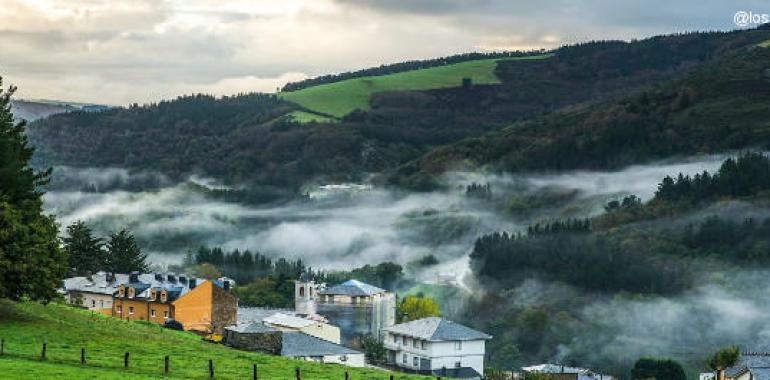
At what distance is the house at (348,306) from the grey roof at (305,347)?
66.3 meters

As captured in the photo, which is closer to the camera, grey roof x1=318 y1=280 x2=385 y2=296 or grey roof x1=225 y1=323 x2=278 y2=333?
grey roof x1=225 y1=323 x2=278 y2=333

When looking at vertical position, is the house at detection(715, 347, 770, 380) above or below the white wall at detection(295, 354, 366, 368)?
below

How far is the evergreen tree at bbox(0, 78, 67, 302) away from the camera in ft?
213

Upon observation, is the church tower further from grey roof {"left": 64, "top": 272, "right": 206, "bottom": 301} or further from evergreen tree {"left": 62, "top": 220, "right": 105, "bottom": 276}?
evergreen tree {"left": 62, "top": 220, "right": 105, "bottom": 276}

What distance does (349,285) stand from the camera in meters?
171

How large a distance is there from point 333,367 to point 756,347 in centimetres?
12635

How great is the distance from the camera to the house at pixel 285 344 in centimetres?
8581

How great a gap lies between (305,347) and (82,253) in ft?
266

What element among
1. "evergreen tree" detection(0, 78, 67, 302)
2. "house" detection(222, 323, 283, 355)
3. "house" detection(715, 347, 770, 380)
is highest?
"evergreen tree" detection(0, 78, 67, 302)

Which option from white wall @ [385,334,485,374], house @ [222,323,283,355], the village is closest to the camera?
house @ [222,323,283,355]

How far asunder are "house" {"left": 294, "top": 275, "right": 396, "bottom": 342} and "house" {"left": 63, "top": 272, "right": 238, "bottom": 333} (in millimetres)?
28022

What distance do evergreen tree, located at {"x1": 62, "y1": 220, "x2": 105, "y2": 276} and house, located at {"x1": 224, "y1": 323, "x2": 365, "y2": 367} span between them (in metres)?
72.9

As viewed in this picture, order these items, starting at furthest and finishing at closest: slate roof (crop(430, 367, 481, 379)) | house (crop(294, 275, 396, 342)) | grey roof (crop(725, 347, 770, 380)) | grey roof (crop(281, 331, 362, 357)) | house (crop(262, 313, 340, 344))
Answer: house (crop(294, 275, 396, 342)) → slate roof (crop(430, 367, 481, 379)) → house (crop(262, 313, 340, 344)) → grey roof (crop(725, 347, 770, 380)) → grey roof (crop(281, 331, 362, 357))

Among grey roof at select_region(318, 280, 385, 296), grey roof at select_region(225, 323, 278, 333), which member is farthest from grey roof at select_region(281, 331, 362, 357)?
grey roof at select_region(318, 280, 385, 296)
